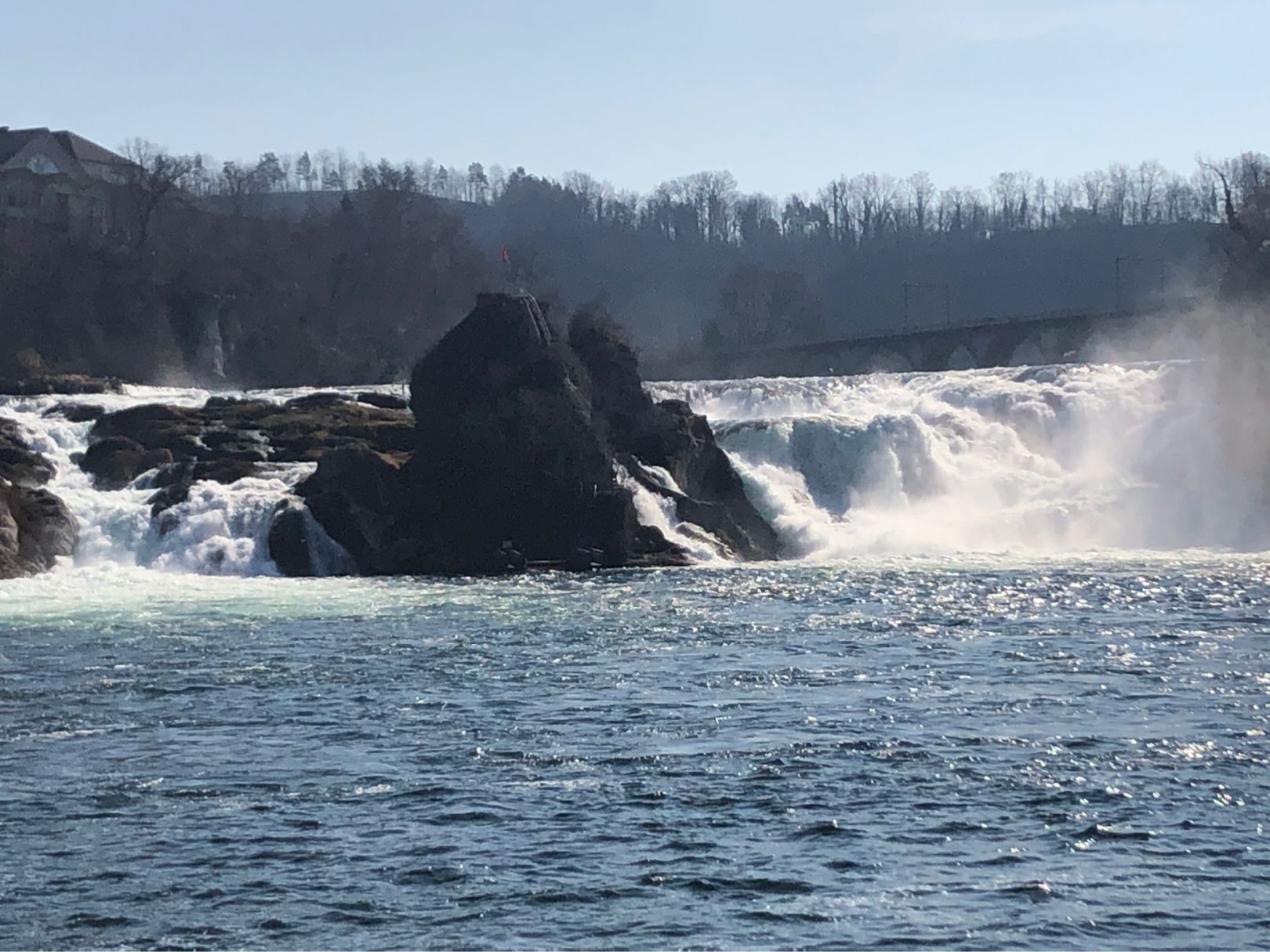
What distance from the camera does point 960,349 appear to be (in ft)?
381

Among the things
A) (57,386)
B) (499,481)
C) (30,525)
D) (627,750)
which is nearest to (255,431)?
(30,525)

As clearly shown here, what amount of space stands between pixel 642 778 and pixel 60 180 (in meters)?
104

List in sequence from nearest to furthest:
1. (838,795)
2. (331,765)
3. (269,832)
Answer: (269,832) → (838,795) → (331,765)

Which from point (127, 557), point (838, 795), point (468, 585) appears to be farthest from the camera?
point (127, 557)

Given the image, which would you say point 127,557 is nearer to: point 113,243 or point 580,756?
point 580,756

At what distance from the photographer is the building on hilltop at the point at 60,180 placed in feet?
366

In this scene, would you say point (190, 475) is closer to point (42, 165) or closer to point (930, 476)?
point (930, 476)

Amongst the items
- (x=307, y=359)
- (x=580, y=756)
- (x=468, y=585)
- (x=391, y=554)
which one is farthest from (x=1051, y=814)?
(x=307, y=359)

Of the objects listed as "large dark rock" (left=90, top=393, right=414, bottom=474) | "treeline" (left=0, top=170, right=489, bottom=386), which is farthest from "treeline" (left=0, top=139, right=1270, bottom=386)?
"large dark rock" (left=90, top=393, right=414, bottom=474)

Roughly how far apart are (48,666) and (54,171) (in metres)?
96.0

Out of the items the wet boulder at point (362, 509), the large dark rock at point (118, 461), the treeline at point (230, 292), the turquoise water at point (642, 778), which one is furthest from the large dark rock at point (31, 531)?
the treeline at point (230, 292)

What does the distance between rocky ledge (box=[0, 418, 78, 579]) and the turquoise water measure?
8.43 metres

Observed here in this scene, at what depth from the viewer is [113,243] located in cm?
10538

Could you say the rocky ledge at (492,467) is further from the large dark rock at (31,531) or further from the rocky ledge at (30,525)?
the large dark rock at (31,531)
